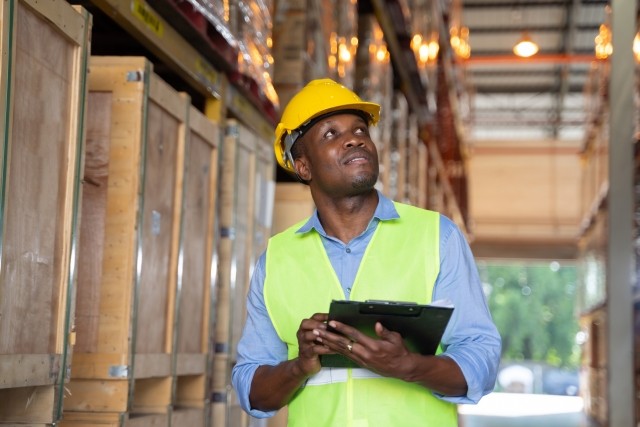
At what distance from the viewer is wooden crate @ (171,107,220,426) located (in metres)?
5.59

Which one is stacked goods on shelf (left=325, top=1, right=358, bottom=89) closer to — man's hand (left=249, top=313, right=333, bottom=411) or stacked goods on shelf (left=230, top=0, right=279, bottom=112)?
stacked goods on shelf (left=230, top=0, right=279, bottom=112)

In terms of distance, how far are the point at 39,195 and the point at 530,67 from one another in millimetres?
30308

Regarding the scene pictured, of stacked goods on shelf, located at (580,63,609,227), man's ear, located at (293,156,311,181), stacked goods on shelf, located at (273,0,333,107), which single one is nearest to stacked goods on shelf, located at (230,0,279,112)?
stacked goods on shelf, located at (273,0,333,107)

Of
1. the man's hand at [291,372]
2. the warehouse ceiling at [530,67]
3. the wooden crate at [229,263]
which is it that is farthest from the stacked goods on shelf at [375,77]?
the warehouse ceiling at [530,67]

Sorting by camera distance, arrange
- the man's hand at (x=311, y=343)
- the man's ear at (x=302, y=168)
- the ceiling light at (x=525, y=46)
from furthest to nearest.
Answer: the ceiling light at (x=525, y=46), the man's ear at (x=302, y=168), the man's hand at (x=311, y=343)

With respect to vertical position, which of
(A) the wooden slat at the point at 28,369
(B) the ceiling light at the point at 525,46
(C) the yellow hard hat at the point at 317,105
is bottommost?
(A) the wooden slat at the point at 28,369

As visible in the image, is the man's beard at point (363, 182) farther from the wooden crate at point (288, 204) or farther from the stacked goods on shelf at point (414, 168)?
the stacked goods on shelf at point (414, 168)

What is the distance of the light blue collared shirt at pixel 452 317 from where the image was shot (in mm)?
3025

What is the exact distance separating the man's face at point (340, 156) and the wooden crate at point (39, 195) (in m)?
0.93

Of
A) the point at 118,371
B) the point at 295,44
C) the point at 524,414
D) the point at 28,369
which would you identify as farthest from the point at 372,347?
the point at 524,414

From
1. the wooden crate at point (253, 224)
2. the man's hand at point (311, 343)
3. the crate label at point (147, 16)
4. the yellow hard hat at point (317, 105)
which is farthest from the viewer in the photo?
the wooden crate at point (253, 224)

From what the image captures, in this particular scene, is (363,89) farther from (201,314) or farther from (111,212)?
(111,212)

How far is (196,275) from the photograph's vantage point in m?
5.87

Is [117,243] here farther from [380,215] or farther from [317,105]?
[380,215]
